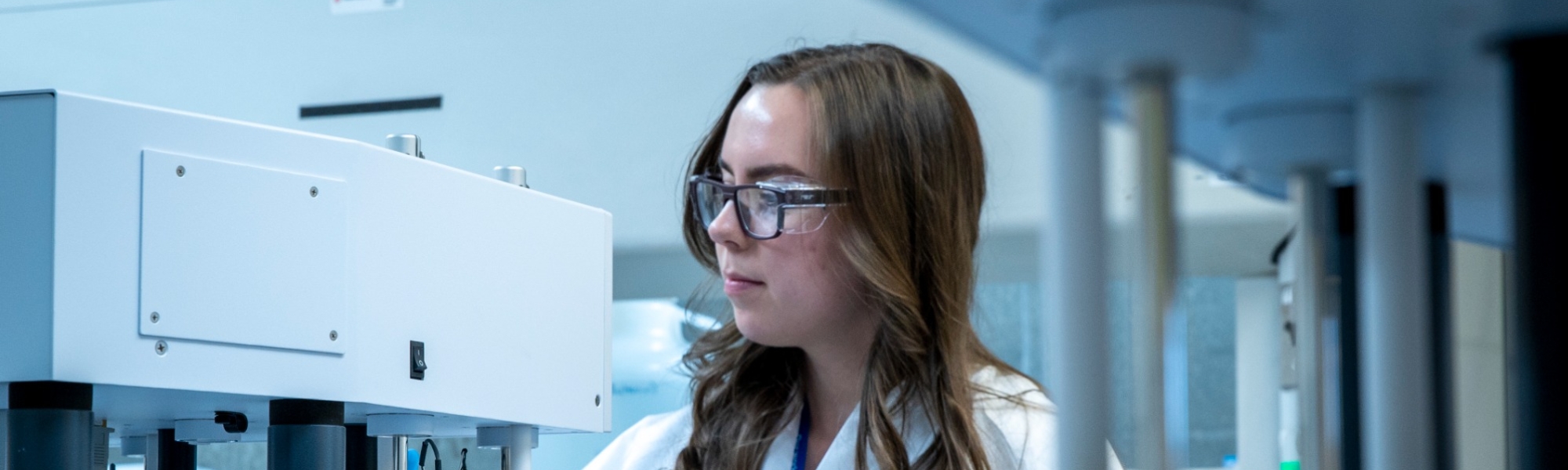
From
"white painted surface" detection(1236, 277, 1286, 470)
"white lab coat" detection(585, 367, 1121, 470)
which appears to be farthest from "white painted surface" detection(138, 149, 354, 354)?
"white painted surface" detection(1236, 277, 1286, 470)

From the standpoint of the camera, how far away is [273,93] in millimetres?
2082

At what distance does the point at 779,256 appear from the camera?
3.85 feet

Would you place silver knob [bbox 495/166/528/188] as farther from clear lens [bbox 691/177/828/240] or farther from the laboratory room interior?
clear lens [bbox 691/177/828/240]

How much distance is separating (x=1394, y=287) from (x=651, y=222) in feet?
5.39

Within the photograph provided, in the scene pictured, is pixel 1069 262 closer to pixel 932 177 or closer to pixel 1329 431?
pixel 1329 431

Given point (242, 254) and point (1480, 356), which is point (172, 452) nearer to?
point (242, 254)

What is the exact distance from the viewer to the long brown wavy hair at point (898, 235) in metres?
1.18

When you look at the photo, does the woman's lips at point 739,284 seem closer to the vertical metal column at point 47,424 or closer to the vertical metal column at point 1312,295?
the vertical metal column at point 47,424

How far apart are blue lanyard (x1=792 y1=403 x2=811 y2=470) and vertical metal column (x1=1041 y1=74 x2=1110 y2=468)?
93 cm

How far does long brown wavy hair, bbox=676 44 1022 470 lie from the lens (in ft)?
3.88

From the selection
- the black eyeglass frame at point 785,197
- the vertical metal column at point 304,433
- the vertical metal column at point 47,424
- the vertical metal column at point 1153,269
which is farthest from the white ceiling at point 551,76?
the vertical metal column at point 1153,269

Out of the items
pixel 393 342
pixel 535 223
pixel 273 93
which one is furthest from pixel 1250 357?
pixel 273 93

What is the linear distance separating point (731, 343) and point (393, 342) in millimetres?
456

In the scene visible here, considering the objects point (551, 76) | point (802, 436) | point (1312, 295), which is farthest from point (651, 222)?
point (1312, 295)
